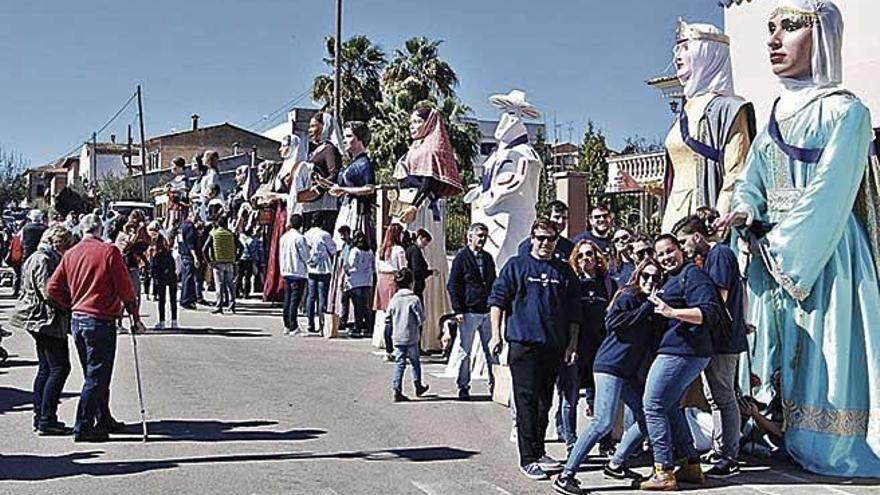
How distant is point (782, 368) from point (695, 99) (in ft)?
7.97

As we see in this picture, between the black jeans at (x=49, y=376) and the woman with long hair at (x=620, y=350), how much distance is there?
4.55 m

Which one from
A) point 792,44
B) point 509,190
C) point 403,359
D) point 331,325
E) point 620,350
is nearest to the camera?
point 620,350

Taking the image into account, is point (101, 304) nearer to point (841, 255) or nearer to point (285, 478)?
point (285, 478)

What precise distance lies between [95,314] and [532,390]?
375 cm

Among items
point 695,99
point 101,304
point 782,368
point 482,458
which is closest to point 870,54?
point 695,99

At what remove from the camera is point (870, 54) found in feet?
57.3

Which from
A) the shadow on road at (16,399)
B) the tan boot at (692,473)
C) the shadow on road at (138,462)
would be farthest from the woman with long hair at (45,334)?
the tan boot at (692,473)

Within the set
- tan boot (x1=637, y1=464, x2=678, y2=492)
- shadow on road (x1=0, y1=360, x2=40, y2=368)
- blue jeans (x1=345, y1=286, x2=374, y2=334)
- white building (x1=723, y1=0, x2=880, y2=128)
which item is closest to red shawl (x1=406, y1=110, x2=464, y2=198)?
blue jeans (x1=345, y1=286, x2=374, y2=334)

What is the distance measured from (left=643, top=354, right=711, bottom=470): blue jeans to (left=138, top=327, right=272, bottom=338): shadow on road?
10236 mm

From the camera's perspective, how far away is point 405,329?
11.0 metres

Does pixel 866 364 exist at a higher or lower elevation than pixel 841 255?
lower

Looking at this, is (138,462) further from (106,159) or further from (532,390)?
(106,159)

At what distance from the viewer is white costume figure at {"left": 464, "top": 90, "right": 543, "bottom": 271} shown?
12375 mm

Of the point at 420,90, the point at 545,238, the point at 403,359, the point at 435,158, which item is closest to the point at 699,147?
the point at 545,238
